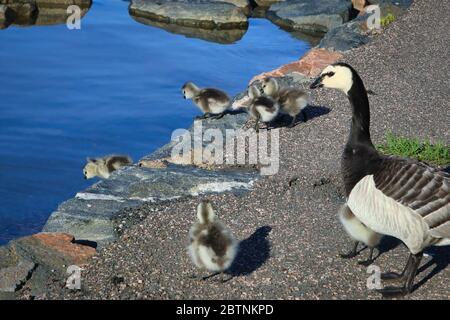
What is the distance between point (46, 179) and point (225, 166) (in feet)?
8.70

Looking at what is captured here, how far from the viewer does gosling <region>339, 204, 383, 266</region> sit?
21.8 feet

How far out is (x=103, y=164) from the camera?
392 inches

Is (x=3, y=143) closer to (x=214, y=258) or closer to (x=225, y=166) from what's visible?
(x=225, y=166)

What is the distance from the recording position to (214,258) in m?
6.31

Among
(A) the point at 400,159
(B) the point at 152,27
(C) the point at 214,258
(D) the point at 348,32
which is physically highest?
(A) the point at 400,159

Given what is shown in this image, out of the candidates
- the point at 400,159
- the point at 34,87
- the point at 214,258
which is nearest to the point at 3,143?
the point at 34,87

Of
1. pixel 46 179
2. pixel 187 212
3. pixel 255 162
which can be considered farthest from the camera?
pixel 46 179

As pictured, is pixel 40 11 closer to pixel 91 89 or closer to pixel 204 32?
pixel 204 32

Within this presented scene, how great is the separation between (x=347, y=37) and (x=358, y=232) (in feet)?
22.5

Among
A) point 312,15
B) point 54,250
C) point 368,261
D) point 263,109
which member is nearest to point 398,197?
point 368,261

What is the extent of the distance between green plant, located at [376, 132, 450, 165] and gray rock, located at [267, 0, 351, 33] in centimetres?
783

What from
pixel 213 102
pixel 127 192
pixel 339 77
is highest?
pixel 339 77

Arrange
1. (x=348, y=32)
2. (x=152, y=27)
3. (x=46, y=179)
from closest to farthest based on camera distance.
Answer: (x=46, y=179) → (x=348, y=32) → (x=152, y=27)

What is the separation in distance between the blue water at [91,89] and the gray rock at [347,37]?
4.75 feet
